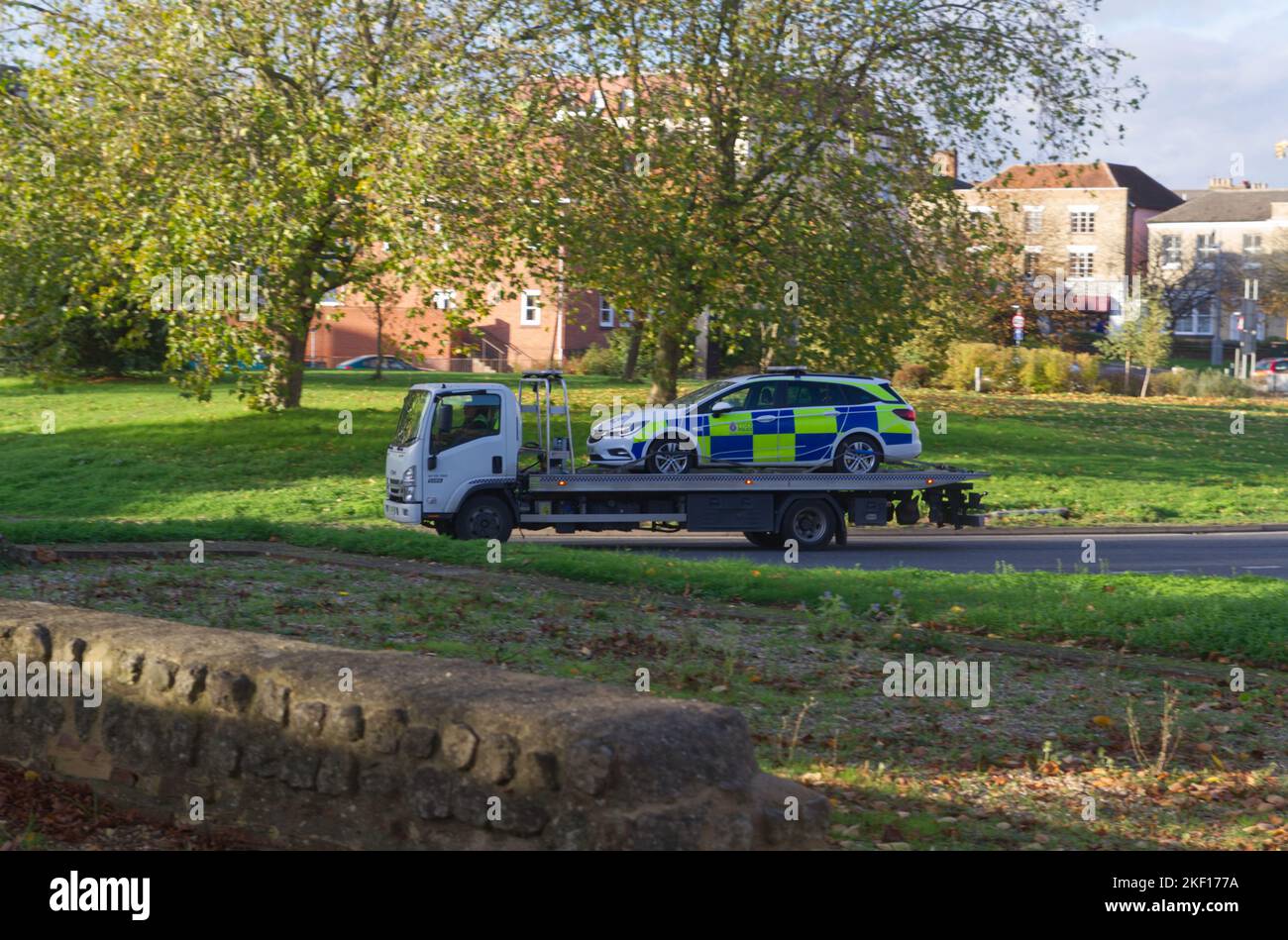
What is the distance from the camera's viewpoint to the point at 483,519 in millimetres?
18062

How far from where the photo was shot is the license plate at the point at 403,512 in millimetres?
17859

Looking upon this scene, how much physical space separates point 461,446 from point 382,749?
12428 mm

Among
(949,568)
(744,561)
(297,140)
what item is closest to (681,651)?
(744,561)

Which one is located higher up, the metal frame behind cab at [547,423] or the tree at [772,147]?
the tree at [772,147]

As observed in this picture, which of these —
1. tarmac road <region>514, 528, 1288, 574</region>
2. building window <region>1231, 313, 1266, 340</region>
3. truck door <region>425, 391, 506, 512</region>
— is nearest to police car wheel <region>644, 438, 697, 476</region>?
tarmac road <region>514, 528, 1288, 574</region>

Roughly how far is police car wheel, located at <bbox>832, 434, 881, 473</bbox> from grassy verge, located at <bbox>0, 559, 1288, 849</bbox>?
741cm

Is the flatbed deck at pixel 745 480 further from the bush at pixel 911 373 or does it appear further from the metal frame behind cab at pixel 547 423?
the bush at pixel 911 373

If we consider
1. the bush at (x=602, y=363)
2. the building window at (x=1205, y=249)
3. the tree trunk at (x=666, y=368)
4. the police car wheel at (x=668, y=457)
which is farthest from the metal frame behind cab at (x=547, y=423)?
the building window at (x=1205, y=249)

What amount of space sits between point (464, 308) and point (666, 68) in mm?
5730

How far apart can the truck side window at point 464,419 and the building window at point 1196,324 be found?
231 feet

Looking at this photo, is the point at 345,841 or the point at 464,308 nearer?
the point at 345,841

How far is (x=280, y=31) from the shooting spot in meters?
25.8

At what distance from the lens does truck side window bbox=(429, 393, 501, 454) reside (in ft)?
58.8
